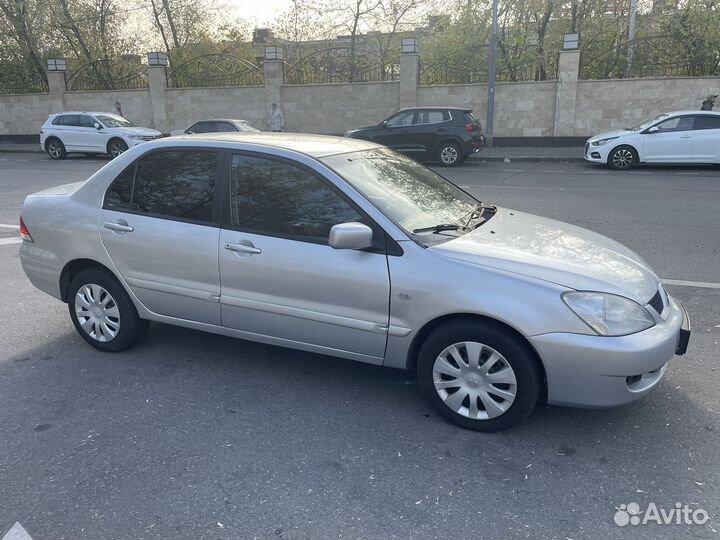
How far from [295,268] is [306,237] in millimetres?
202

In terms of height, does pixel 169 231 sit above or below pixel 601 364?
above

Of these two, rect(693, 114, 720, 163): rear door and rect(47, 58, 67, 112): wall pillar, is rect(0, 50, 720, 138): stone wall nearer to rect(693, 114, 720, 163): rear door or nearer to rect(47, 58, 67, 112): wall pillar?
rect(47, 58, 67, 112): wall pillar

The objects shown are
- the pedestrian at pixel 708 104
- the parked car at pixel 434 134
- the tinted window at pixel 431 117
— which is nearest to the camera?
the parked car at pixel 434 134

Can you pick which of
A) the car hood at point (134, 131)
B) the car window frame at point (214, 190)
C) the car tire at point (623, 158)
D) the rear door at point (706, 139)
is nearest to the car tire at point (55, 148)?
the car hood at point (134, 131)

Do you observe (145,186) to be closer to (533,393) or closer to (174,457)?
(174,457)

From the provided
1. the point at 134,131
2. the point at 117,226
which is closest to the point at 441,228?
the point at 117,226

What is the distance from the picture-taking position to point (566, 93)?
65.3 ft

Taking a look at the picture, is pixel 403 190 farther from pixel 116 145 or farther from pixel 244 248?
pixel 116 145

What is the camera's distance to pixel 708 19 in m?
19.5

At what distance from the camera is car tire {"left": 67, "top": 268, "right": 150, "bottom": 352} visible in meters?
4.18

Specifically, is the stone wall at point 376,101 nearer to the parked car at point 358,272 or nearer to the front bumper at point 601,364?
the parked car at point 358,272

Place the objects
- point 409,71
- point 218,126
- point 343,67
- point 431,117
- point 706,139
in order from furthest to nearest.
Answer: point 343,67
point 409,71
point 218,126
point 431,117
point 706,139

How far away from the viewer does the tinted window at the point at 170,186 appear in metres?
3.87

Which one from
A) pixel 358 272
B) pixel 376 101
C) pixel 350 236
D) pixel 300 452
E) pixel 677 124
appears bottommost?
pixel 300 452
